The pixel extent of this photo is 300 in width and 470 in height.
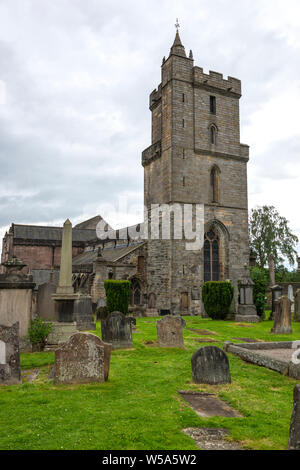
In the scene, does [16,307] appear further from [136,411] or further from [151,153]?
[151,153]

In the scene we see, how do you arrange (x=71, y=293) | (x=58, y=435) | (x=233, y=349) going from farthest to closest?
(x=71, y=293)
(x=233, y=349)
(x=58, y=435)

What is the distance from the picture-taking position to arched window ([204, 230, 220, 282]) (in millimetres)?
24438

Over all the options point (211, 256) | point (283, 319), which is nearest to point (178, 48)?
point (211, 256)

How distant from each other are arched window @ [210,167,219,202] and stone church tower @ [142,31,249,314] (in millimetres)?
73

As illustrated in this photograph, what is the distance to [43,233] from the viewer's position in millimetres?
43344

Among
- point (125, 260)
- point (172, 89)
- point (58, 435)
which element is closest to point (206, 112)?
point (172, 89)

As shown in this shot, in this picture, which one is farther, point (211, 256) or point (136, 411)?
point (211, 256)

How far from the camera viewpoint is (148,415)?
4621mm

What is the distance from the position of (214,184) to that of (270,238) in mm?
19213

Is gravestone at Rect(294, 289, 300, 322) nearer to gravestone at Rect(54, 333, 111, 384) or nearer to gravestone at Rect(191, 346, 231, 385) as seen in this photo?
gravestone at Rect(191, 346, 231, 385)

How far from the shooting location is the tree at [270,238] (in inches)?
1631

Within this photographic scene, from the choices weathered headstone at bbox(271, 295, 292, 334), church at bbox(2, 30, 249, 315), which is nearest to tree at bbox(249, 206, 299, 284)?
church at bbox(2, 30, 249, 315)
